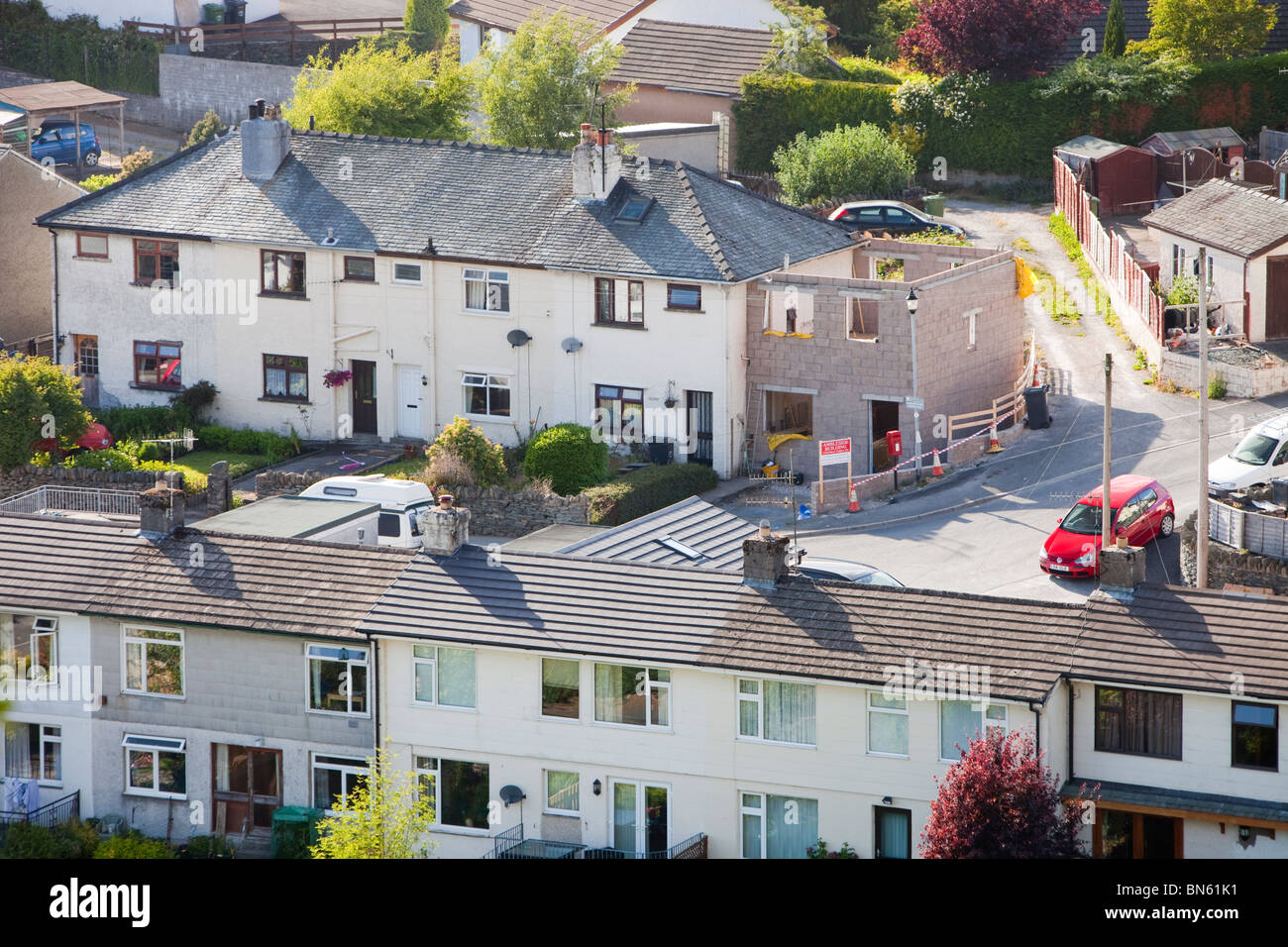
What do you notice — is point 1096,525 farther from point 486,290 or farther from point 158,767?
point 158,767

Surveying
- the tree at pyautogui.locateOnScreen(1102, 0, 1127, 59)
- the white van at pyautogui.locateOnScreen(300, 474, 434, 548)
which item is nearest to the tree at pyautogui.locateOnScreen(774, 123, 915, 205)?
the tree at pyautogui.locateOnScreen(1102, 0, 1127, 59)

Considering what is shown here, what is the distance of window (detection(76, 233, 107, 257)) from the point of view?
6112 centimetres

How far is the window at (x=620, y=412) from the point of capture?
56.2 metres

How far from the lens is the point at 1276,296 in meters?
59.8

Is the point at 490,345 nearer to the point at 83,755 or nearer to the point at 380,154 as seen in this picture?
the point at 380,154

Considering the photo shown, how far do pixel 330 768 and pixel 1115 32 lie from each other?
49.2 meters

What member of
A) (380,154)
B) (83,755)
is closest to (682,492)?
(380,154)

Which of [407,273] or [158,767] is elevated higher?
[407,273]

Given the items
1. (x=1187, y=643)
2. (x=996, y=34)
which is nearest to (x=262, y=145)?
(x=996, y=34)

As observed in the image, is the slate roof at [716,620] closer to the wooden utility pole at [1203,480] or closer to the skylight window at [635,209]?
the wooden utility pole at [1203,480]

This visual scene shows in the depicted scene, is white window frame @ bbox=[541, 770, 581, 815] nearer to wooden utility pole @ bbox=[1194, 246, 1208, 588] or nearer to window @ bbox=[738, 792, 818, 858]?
window @ bbox=[738, 792, 818, 858]

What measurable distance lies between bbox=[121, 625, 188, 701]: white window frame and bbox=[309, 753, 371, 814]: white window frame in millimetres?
2651

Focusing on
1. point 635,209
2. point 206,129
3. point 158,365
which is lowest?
point 158,365

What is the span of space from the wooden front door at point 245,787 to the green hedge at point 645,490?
45.4 ft
